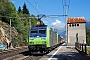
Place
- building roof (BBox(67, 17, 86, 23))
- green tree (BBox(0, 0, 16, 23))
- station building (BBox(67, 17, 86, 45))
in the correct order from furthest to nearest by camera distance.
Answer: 1. green tree (BBox(0, 0, 16, 23))
2. building roof (BBox(67, 17, 86, 23))
3. station building (BBox(67, 17, 86, 45))

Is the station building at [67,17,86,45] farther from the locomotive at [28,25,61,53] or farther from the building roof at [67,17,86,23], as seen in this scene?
the locomotive at [28,25,61,53]

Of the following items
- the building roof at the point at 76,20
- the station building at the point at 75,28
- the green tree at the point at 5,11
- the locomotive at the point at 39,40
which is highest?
the green tree at the point at 5,11

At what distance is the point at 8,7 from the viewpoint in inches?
3039

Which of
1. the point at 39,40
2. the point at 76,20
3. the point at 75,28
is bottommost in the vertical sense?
the point at 39,40

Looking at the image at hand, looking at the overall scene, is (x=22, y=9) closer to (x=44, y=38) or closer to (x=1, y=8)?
(x=1, y=8)

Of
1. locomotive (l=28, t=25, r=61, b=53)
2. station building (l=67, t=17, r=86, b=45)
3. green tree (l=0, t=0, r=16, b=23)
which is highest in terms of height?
green tree (l=0, t=0, r=16, b=23)

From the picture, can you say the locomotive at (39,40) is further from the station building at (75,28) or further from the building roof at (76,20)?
the building roof at (76,20)

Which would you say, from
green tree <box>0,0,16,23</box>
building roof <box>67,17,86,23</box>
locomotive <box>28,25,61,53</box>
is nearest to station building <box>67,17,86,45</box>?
building roof <box>67,17,86,23</box>

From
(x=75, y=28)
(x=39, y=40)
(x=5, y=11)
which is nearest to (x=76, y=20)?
(x=75, y=28)

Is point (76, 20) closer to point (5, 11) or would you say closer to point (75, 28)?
point (75, 28)

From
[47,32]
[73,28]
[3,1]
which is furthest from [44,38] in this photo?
[3,1]

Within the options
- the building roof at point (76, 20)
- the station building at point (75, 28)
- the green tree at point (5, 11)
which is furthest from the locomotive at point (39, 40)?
the green tree at point (5, 11)

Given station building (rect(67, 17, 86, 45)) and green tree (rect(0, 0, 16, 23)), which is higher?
green tree (rect(0, 0, 16, 23))

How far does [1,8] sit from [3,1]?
790 centimetres
